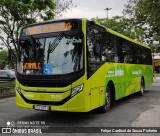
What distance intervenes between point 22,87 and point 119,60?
16.2 feet

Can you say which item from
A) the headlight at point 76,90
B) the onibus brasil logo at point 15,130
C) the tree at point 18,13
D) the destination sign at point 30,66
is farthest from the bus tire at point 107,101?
the tree at point 18,13

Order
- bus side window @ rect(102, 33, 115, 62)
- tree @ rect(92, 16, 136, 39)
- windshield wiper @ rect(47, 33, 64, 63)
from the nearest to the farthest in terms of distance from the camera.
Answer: windshield wiper @ rect(47, 33, 64, 63), bus side window @ rect(102, 33, 115, 62), tree @ rect(92, 16, 136, 39)

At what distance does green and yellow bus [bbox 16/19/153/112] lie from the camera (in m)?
9.27

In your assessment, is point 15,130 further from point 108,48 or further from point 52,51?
point 108,48

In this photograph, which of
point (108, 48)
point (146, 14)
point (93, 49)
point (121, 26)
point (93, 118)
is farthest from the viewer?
point (121, 26)

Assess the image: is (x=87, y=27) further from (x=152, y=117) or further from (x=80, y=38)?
(x=152, y=117)

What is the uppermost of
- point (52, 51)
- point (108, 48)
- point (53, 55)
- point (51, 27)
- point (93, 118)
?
point (51, 27)

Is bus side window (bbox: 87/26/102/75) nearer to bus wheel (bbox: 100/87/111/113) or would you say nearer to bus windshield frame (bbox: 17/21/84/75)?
bus windshield frame (bbox: 17/21/84/75)

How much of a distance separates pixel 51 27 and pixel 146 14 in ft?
91.8

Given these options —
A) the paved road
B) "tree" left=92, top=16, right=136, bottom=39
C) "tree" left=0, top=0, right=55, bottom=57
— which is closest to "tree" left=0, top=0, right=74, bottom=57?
"tree" left=0, top=0, right=55, bottom=57

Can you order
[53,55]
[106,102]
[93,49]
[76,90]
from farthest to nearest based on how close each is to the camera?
[106,102] < [93,49] < [53,55] < [76,90]

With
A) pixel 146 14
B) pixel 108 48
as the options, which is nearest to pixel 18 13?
pixel 108 48

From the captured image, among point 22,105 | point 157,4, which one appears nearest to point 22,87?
point 22,105

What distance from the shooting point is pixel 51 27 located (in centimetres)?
999
